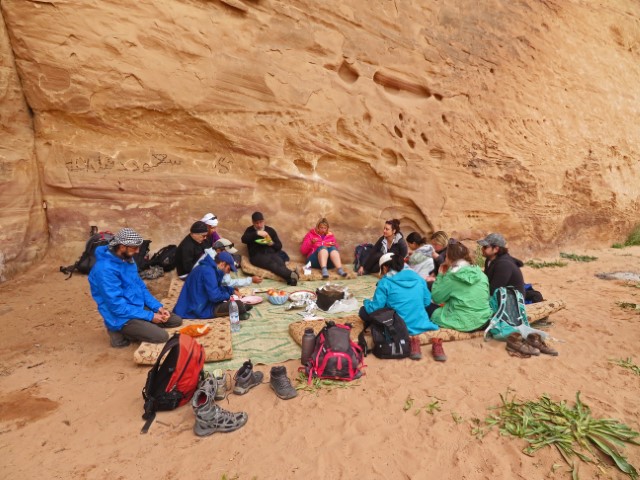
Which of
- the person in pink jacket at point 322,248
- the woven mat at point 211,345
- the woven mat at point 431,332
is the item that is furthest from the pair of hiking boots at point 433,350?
the person in pink jacket at point 322,248

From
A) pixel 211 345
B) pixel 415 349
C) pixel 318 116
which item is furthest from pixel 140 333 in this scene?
pixel 318 116

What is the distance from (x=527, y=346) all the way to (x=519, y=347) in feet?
0.38

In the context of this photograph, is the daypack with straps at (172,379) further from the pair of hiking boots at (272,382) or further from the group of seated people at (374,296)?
the group of seated people at (374,296)

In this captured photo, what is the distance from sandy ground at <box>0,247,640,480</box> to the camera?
266 cm

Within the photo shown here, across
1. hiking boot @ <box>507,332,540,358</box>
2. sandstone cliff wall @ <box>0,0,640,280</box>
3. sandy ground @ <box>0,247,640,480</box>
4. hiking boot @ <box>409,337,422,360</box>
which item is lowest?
sandy ground @ <box>0,247,640,480</box>

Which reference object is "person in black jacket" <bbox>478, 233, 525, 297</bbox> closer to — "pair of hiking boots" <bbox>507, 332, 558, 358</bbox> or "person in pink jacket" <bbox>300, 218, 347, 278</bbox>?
"pair of hiking boots" <bbox>507, 332, 558, 358</bbox>

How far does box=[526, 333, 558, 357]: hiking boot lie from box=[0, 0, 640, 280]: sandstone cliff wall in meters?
4.80

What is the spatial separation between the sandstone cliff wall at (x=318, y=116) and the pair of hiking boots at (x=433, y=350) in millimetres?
4527

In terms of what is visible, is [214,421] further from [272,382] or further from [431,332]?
[431,332]

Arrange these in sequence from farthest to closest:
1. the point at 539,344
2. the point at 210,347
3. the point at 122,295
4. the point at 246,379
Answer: the point at 539,344 < the point at 122,295 < the point at 210,347 < the point at 246,379

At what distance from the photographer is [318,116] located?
26.7 ft

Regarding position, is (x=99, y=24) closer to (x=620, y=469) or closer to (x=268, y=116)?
(x=268, y=116)

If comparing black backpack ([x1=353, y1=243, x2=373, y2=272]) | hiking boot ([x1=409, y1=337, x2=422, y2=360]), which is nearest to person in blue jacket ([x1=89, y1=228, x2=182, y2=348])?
hiking boot ([x1=409, y1=337, x2=422, y2=360])

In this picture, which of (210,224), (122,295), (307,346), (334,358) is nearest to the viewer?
(334,358)
